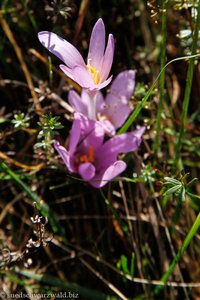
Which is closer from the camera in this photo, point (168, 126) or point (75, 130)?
point (75, 130)

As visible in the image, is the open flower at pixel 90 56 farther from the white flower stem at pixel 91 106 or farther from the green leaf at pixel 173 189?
the green leaf at pixel 173 189

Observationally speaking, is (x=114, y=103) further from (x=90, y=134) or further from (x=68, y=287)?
(x=68, y=287)

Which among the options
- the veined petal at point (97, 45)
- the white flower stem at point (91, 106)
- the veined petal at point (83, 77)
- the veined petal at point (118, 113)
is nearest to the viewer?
the veined petal at point (83, 77)

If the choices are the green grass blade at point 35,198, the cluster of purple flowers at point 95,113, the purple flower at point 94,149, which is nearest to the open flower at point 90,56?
the cluster of purple flowers at point 95,113

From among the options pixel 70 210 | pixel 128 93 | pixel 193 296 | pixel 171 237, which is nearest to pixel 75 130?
pixel 128 93

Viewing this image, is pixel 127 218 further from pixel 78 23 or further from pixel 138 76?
pixel 78 23

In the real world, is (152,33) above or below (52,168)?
above

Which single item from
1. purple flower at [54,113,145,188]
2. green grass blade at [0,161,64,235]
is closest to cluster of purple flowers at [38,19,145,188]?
purple flower at [54,113,145,188]
